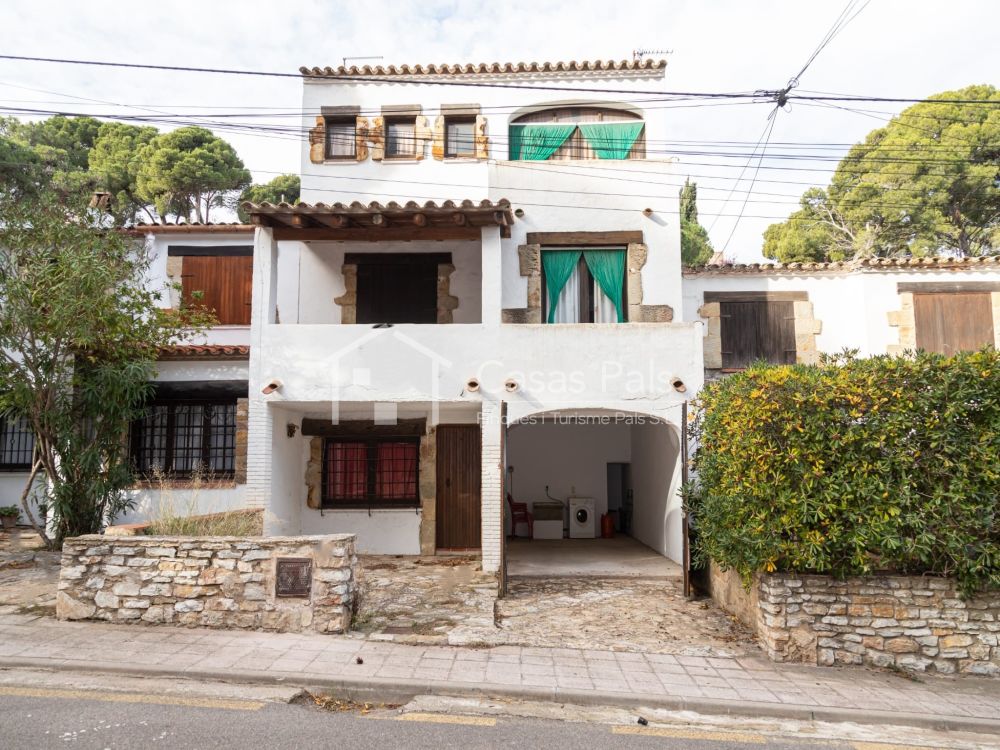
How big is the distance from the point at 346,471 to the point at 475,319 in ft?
12.2

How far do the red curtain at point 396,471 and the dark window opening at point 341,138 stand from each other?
19.7ft

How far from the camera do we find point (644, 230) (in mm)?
11102

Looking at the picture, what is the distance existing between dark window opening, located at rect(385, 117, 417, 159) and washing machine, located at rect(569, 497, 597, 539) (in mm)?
8137

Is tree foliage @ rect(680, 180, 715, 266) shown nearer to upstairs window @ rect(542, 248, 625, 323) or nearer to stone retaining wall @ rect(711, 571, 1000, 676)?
upstairs window @ rect(542, 248, 625, 323)

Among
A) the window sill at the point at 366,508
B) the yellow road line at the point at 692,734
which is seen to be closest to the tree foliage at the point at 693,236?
the window sill at the point at 366,508

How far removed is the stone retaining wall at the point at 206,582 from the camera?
6578 mm

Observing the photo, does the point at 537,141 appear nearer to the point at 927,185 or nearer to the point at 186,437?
the point at 186,437

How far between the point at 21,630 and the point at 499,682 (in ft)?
16.5

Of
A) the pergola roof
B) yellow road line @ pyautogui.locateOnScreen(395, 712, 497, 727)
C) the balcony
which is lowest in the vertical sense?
yellow road line @ pyautogui.locateOnScreen(395, 712, 497, 727)

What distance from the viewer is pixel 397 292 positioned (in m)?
11.8

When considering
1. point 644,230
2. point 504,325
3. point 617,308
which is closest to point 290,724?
point 504,325

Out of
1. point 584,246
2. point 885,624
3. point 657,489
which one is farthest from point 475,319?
point 885,624

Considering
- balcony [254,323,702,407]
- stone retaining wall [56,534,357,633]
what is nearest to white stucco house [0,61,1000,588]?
balcony [254,323,702,407]

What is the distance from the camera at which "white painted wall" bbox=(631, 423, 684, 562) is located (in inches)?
403
